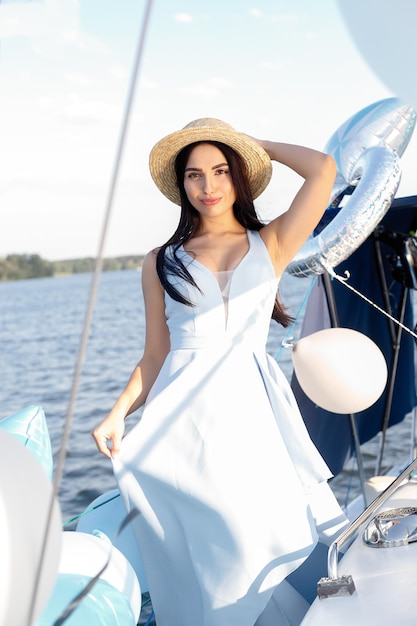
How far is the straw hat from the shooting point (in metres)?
2.20

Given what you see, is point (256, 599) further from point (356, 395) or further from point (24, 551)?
point (24, 551)

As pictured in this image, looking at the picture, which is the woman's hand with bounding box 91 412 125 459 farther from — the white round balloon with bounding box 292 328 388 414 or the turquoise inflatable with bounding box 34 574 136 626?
the white round balloon with bounding box 292 328 388 414

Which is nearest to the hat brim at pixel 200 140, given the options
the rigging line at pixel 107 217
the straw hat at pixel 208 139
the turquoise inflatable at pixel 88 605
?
the straw hat at pixel 208 139

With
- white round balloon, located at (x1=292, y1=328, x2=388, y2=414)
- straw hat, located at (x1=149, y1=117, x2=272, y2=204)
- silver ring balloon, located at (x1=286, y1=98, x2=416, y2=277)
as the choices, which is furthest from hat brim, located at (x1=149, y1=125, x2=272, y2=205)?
white round balloon, located at (x1=292, y1=328, x2=388, y2=414)

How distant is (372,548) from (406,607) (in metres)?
0.35

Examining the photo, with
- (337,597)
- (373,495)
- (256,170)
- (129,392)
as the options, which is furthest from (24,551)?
(373,495)

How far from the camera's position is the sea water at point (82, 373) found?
703 cm

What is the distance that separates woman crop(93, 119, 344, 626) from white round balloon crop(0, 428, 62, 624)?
864mm

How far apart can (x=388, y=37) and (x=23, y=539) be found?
1.11 m

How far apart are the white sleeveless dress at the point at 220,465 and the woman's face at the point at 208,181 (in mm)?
156

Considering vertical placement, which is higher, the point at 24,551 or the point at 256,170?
the point at 256,170

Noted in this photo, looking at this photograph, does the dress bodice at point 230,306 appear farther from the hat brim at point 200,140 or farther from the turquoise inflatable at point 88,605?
the turquoise inflatable at point 88,605

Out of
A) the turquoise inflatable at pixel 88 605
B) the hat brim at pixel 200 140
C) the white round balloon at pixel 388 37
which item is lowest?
the turquoise inflatable at pixel 88 605

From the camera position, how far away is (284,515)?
79.9 inches
